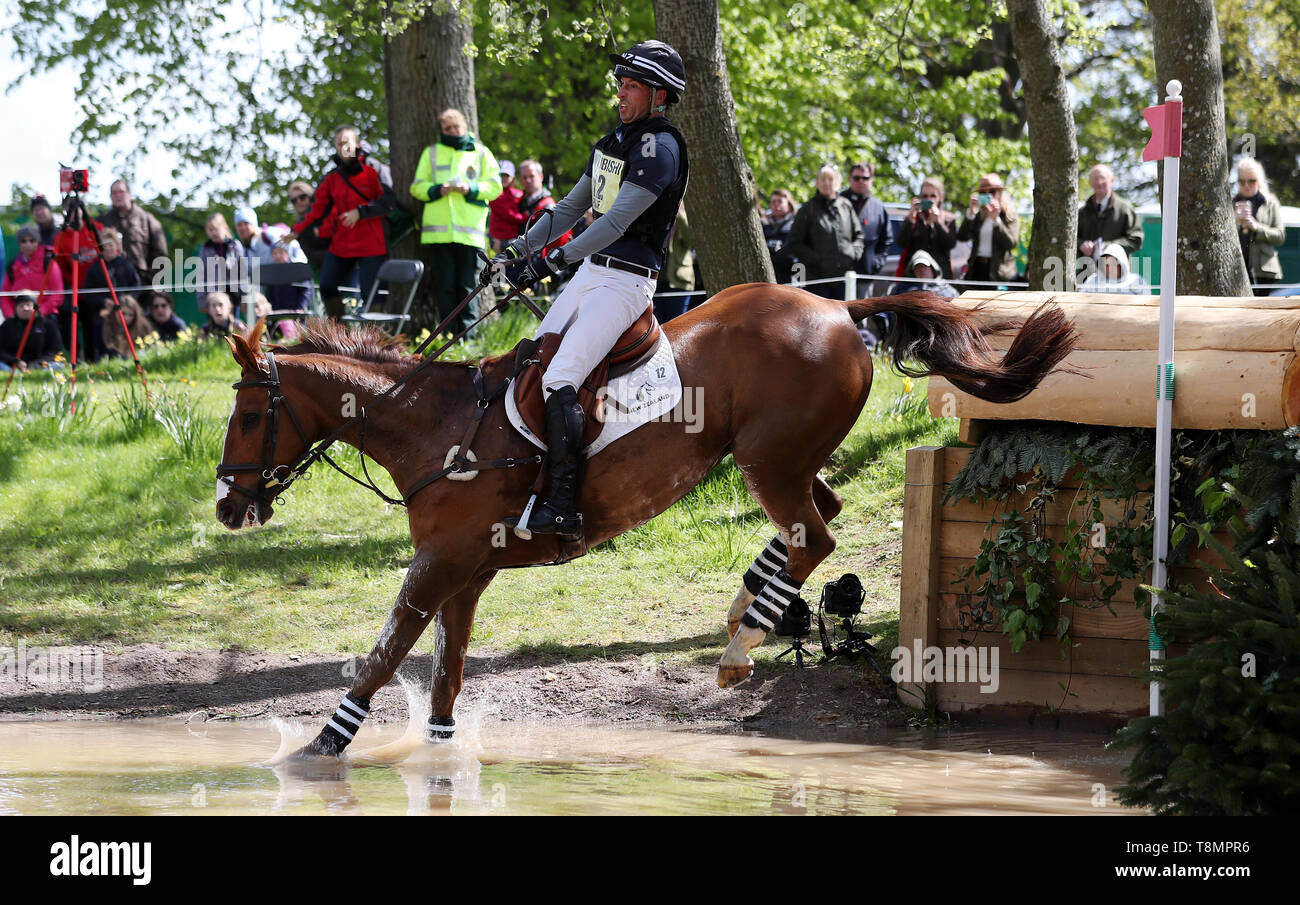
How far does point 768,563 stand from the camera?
706 cm

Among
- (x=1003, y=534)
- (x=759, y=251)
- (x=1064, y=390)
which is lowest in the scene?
(x=1003, y=534)

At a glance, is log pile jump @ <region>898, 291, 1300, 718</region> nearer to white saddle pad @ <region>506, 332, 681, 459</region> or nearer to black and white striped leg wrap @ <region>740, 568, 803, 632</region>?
black and white striped leg wrap @ <region>740, 568, 803, 632</region>

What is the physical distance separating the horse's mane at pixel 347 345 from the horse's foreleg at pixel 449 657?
1.15 meters

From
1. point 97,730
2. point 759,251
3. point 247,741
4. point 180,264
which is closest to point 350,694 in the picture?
point 247,741

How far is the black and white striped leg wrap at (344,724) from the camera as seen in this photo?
6.36 meters

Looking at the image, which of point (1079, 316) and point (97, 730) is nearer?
point (1079, 316)

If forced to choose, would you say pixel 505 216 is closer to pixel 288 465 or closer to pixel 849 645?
pixel 849 645

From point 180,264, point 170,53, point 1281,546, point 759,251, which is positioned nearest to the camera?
point 1281,546

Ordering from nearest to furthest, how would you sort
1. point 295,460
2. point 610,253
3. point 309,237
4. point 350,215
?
1. point 295,460
2. point 610,253
3. point 350,215
4. point 309,237

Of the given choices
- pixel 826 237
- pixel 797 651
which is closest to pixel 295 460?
pixel 797 651

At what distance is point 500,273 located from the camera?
667cm

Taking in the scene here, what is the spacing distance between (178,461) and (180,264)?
5.74 meters

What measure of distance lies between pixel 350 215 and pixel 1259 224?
8326mm
